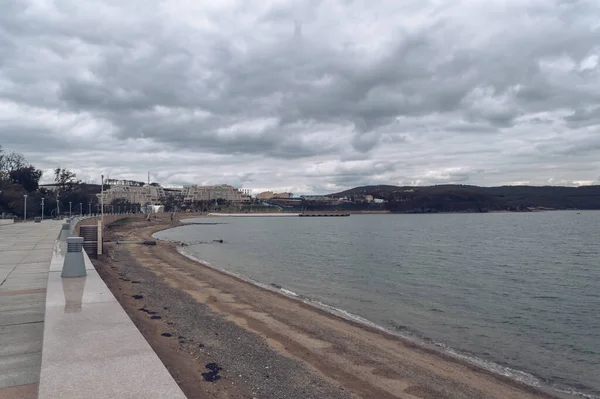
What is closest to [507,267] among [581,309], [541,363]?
[581,309]

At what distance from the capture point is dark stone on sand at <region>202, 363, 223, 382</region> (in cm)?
670

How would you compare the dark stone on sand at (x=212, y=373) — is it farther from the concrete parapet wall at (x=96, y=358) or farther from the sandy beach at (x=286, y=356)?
the concrete parapet wall at (x=96, y=358)

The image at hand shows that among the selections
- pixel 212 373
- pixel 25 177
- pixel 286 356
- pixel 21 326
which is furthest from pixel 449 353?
pixel 25 177

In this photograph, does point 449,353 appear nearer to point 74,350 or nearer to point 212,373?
point 212,373

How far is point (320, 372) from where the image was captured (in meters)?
8.45

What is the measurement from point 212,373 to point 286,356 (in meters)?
2.58

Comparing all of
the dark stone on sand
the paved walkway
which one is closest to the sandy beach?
the dark stone on sand

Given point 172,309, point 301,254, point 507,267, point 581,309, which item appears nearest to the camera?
point 172,309

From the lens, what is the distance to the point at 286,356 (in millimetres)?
9289

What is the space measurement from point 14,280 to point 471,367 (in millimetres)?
11349

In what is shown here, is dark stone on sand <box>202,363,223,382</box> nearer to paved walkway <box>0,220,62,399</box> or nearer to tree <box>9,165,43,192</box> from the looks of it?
paved walkway <box>0,220,62,399</box>

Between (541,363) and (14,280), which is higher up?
(14,280)

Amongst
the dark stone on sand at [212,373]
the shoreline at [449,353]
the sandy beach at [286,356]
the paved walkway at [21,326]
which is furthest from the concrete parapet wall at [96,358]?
the shoreline at [449,353]

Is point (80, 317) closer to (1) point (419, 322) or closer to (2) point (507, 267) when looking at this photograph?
(1) point (419, 322)
